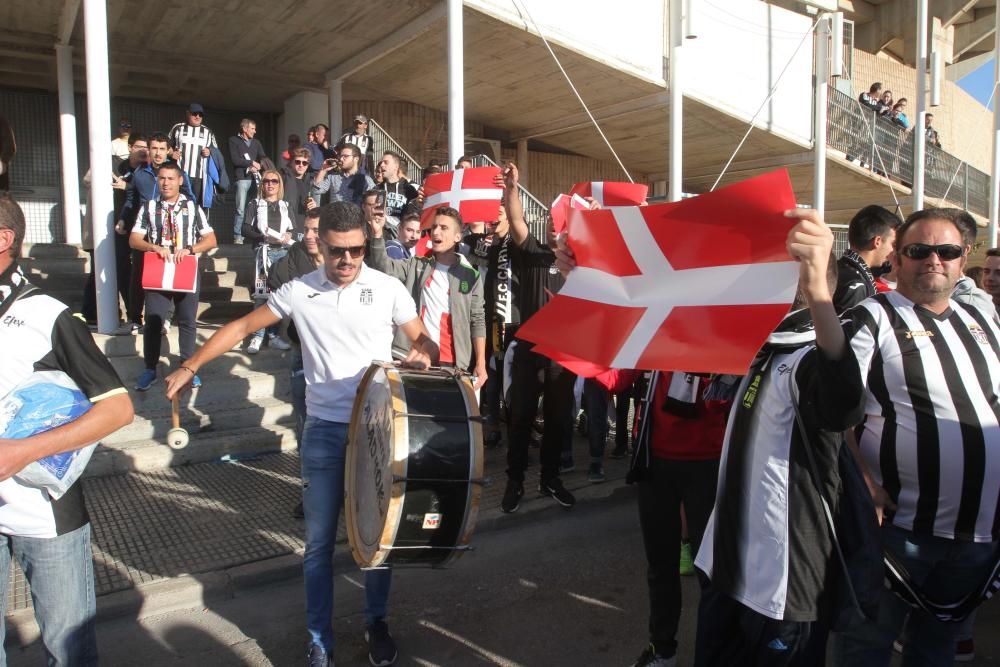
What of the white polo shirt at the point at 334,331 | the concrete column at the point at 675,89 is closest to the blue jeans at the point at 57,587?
the white polo shirt at the point at 334,331

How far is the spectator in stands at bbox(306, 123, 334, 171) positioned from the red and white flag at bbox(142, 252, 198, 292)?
12.7 feet

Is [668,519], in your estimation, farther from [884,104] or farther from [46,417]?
[884,104]

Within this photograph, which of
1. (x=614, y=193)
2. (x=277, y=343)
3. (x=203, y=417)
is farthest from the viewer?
(x=277, y=343)

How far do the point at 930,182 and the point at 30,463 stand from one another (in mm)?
22397

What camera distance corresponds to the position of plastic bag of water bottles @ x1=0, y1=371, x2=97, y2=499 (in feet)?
7.54

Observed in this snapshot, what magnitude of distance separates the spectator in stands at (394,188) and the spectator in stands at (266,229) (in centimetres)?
118

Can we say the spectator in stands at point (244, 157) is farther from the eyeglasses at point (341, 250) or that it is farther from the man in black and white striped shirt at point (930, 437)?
the man in black and white striped shirt at point (930, 437)

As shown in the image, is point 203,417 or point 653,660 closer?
point 653,660

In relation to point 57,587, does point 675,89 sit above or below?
above

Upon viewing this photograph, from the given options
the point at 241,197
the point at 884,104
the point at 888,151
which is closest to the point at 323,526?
the point at 241,197

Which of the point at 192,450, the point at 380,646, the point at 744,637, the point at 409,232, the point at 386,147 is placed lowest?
the point at 380,646

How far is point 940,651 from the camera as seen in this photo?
2.68m

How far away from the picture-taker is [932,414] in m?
2.63

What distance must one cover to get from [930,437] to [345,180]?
8.27 m
